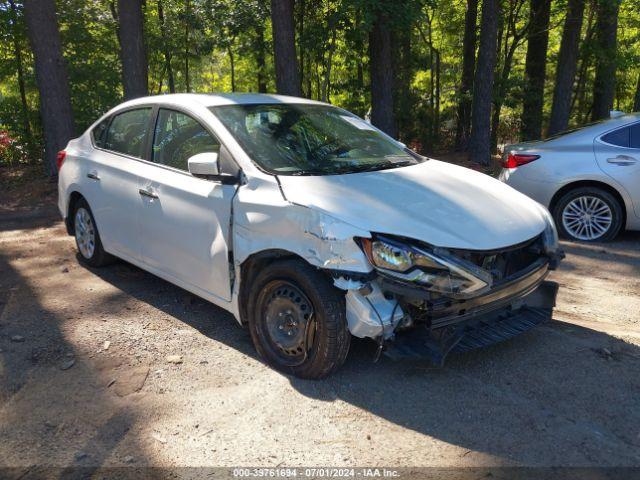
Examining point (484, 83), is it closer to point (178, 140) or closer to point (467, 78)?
point (467, 78)

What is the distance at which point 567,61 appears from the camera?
13.9 meters

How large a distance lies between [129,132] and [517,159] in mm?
4679

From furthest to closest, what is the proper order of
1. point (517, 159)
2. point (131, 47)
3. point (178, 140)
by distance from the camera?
point (131, 47) < point (517, 159) < point (178, 140)

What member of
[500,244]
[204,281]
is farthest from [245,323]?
[500,244]

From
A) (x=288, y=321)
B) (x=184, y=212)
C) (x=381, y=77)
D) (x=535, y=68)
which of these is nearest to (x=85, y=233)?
(x=184, y=212)

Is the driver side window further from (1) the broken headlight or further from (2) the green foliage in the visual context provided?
(2) the green foliage

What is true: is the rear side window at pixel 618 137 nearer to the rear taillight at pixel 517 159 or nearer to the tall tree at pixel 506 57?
the rear taillight at pixel 517 159

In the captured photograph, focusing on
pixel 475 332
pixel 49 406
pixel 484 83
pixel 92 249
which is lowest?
pixel 49 406

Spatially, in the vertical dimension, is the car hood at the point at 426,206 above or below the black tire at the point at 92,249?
above

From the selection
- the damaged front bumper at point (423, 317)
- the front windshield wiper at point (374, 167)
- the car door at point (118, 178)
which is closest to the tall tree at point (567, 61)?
the front windshield wiper at point (374, 167)

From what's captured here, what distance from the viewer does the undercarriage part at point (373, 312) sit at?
129 inches

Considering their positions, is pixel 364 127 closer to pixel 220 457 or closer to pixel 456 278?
pixel 456 278

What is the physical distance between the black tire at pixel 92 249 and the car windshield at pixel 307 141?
6.87ft

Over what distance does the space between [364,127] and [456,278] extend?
2.25 meters
